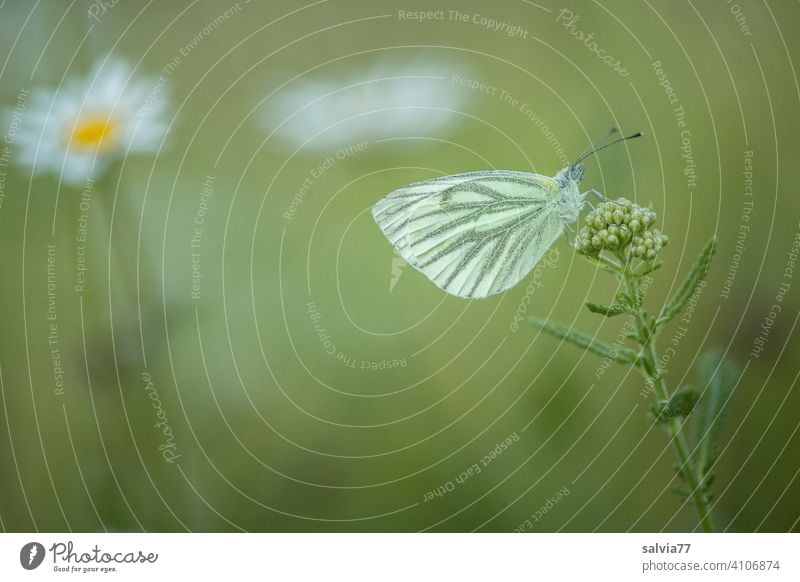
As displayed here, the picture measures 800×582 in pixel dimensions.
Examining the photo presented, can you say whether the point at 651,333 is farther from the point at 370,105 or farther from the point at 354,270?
the point at 370,105

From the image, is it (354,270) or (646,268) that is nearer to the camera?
(646,268)

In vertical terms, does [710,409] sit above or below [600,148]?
below

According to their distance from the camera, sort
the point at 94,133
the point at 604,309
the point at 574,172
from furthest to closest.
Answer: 1. the point at 94,133
2. the point at 574,172
3. the point at 604,309

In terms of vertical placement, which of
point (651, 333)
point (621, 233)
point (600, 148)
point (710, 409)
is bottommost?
point (710, 409)

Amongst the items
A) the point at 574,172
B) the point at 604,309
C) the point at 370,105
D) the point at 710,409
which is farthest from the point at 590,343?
the point at 370,105

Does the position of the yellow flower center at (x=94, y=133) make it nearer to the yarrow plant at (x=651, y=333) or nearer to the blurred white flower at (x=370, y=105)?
the blurred white flower at (x=370, y=105)

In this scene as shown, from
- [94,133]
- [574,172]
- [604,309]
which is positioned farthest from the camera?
[94,133]

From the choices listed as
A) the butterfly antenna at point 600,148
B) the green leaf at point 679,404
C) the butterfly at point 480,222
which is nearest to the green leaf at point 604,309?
the green leaf at point 679,404
